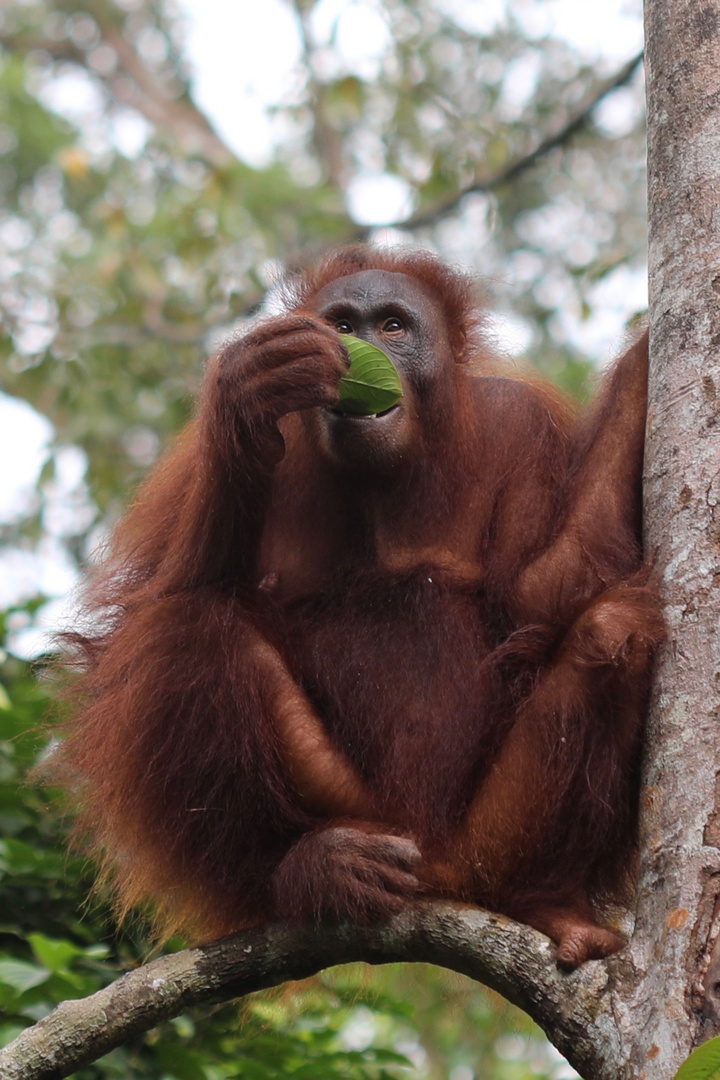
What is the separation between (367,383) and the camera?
351 cm

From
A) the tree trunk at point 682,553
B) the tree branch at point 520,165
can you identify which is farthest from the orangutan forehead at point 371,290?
the tree branch at point 520,165

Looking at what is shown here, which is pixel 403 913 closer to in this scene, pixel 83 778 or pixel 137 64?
pixel 83 778

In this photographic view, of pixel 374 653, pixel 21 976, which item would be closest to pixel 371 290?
pixel 374 653

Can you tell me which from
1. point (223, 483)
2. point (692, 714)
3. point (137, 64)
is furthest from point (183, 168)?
point (692, 714)

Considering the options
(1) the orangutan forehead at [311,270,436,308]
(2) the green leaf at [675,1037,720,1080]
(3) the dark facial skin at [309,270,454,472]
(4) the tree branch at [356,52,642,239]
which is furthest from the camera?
(4) the tree branch at [356,52,642,239]

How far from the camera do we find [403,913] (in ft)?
9.28

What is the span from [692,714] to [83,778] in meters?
2.09

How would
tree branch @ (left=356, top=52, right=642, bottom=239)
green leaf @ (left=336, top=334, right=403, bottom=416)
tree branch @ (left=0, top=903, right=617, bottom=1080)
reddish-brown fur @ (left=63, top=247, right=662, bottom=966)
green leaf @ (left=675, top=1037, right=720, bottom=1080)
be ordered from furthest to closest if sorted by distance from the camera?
tree branch @ (left=356, top=52, right=642, bottom=239) → green leaf @ (left=336, top=334, right=403, bottom=416) → reddish-brown fur @ (left=63, top=247, right=662, bottom=966) → tree branch @ (left=0, top=903, right=617, bottom=1080) → green leaf @ (left=675, top=1037, right=720, bottom=1080)

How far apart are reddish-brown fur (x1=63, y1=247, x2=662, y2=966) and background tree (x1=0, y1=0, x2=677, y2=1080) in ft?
1.21

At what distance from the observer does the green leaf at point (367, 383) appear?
3498 millimetres

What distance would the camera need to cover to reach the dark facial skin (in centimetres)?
366

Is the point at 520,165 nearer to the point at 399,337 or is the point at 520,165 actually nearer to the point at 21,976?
the point at 399,337

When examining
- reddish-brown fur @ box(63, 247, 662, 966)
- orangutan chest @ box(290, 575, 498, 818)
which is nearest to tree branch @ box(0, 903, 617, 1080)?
reddish-brown fur @ box(63, 247, 662, 966)

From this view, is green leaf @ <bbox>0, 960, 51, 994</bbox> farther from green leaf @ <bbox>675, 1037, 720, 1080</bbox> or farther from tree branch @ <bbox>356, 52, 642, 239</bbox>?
tree branch @ <bbox>356, 52, 642, 239</bbox>
